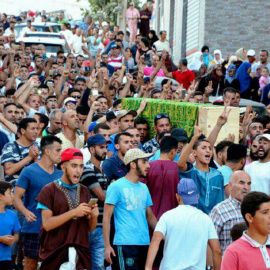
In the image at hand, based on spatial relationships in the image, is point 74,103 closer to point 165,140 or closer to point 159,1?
point 165,140

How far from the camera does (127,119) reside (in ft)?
36.8

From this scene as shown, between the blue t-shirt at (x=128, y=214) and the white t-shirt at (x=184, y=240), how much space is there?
0.92m

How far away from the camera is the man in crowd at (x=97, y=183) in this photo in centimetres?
830

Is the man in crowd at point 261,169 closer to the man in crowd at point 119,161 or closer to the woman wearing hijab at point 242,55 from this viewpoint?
the man in crowd at point 119,161

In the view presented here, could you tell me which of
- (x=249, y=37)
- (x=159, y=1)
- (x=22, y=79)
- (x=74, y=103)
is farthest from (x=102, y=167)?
(x=159, y=1)

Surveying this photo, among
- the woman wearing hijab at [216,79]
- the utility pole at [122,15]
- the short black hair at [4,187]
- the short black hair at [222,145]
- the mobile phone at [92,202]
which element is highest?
the utility pole at [122,15]

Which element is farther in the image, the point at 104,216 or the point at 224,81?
the point at 224,81

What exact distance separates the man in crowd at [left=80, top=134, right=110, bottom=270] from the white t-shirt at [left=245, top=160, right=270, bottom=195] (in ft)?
6.50

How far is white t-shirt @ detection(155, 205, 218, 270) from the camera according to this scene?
23.7 ft

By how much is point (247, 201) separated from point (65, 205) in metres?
2.20

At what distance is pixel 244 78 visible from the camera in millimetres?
18250

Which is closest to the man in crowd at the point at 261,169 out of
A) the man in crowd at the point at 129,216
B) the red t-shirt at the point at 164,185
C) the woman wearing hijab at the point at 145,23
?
the red t-shirt at the point at 164,185

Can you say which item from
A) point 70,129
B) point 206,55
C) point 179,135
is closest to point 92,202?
point 179,135

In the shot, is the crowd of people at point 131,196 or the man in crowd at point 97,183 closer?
the crowd of people at point 131,196
